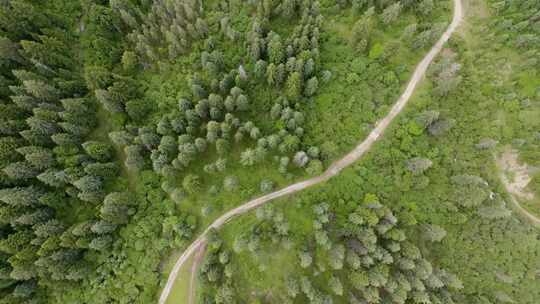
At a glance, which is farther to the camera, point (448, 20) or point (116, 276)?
point (448, 20)

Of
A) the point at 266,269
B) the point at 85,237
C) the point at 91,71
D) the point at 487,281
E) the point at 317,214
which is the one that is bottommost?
the point at 487,281

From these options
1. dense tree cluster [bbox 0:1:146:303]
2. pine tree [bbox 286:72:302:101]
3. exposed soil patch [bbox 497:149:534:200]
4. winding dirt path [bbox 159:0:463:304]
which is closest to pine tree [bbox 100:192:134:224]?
dense tree cluster [bbox 0:1:146:303]

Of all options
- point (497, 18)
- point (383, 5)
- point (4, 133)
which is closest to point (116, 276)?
point (4, 133)

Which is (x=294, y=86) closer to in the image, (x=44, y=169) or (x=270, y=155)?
(x=270, y=155)


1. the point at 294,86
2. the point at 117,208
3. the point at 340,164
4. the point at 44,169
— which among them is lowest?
the point at 340,164

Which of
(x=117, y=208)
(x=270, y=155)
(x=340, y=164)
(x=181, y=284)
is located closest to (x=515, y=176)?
(x=340, y=164)

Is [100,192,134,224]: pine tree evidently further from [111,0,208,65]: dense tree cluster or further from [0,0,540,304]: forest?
[111,0,208,65]: dense tree cluster

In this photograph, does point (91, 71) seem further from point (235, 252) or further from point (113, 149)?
point (235, 252)

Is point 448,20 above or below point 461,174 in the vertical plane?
above
